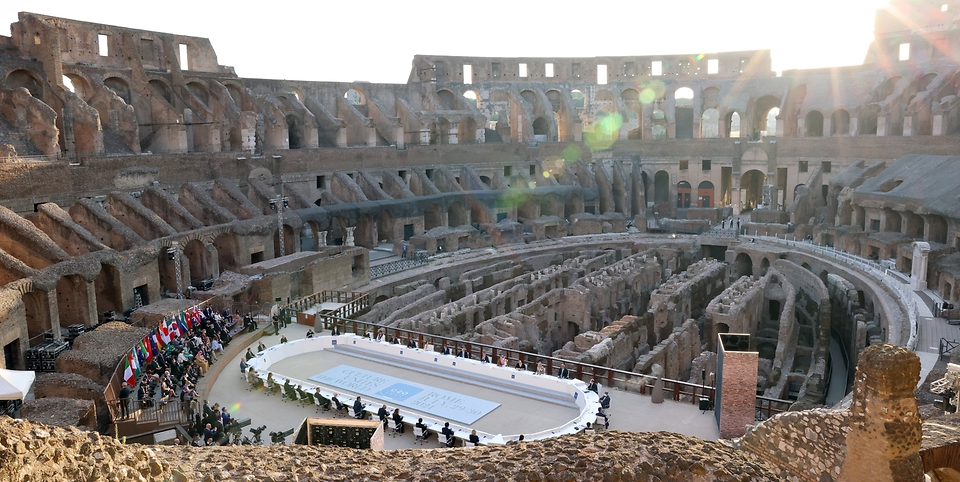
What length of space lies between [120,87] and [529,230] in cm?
2292

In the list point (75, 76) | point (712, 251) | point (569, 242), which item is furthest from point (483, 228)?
point (75, 76)

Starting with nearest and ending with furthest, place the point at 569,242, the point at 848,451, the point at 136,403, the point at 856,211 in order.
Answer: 1. the point at 848,451
2. the point at 136,403
3. the point at 856,211
4. the point at 569,242

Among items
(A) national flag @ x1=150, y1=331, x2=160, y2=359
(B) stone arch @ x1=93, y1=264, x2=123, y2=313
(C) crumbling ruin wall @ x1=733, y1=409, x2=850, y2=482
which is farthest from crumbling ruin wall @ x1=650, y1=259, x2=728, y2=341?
(B) stone arch @ x1=93, y1=264, x2=123, y2=313

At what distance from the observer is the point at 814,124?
162ft

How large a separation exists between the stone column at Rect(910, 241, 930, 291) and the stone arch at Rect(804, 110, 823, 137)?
2478cm

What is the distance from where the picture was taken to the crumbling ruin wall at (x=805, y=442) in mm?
9617

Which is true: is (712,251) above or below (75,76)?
below

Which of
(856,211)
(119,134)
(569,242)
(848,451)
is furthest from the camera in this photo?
(569,242)

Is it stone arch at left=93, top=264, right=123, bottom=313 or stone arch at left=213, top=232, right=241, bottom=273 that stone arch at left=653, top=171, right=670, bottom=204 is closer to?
stone arch at left=213, top=232, right=241, bottom=273

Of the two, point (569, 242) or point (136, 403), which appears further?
point (569, 242)

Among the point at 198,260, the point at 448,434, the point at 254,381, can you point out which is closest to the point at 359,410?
the point at 448,434

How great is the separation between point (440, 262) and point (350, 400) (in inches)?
712

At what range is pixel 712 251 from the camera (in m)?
40.1

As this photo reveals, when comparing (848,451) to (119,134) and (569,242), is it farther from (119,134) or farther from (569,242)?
(119,134)
